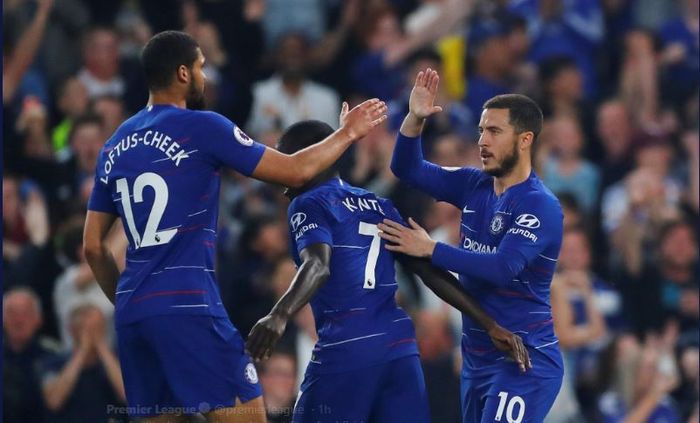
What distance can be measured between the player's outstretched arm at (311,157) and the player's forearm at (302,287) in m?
A: 0.37

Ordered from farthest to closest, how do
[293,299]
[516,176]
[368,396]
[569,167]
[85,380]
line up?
1. [569,167]
2. [85,380]
3. [516,176]
4. [368,396]
5. [293,299]

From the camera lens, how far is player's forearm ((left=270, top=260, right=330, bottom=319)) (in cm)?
644

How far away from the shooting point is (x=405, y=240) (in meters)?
7.04

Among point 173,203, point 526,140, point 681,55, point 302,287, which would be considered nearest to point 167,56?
point 173,203

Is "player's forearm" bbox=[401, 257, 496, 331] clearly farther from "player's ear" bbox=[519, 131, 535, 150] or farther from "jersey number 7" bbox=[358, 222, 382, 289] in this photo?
"player's ear" bbox=[519, 131, 535, 150]

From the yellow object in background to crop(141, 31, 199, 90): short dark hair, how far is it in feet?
22.4

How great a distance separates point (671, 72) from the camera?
13.6 metres

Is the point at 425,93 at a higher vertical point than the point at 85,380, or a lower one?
higher

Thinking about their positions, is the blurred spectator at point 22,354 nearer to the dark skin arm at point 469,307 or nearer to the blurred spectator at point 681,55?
the dark skin arm at point 469,307

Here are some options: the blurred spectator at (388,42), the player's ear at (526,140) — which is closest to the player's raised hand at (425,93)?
the player's ear at (526,140)

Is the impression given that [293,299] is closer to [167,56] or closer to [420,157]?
[167,56]

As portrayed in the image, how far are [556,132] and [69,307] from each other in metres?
4.38

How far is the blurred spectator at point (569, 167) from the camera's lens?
12422 millimetres

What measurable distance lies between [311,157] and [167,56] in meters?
0.78
